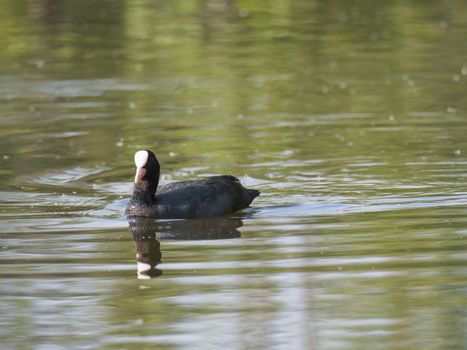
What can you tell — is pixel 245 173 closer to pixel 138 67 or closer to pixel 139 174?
pixel 139 174

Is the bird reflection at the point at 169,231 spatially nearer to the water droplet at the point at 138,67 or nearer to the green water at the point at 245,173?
the green water at the point at 245,173

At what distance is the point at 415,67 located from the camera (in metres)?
18.0

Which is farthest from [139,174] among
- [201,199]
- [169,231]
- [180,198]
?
[169,231]

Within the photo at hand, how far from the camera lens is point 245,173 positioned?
1247 cm

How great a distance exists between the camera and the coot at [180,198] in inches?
429

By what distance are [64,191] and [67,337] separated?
4776 mm

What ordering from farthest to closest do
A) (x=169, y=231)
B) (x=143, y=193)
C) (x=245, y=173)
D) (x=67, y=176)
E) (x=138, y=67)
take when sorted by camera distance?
1. (x=138, y=67)
2. (x=67, y=176)
3. (x=245, y=173)
4. (x=143, y=193)
5. (x=169, y=231)

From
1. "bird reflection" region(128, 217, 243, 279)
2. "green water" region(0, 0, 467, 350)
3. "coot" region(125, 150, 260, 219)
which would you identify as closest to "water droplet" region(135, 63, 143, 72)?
"green water" region(0, 0, 467, 350)

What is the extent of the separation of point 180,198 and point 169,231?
489 millimetres

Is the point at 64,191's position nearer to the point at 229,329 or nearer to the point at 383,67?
the point at 229,329

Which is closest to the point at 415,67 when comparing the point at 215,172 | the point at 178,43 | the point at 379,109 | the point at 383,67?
the point at 383,67

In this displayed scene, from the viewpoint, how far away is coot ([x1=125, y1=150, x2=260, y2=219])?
1091 cm

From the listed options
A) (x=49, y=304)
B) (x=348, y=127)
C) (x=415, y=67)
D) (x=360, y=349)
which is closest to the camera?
(x=360, y=349)

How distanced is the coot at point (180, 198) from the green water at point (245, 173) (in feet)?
0.45
